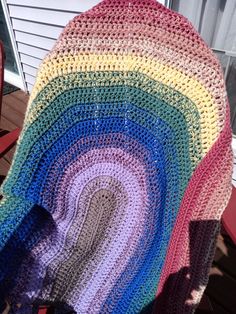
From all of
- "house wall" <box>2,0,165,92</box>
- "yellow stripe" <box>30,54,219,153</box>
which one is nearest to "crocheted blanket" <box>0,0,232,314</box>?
"yellow stripe" <box>30,54,219,153</box>

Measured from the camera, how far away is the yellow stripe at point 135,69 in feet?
A: 1.81

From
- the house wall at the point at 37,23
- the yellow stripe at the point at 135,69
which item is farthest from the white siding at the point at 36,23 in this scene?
the yellow stripe at the point at 135,69

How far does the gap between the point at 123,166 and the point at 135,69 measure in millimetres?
226

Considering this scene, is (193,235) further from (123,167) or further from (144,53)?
(144,53)

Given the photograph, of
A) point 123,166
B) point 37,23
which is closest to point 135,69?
point 123,166

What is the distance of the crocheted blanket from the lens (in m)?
0.56

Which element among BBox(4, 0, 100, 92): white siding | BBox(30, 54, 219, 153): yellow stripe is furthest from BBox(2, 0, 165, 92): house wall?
BBox(30, 54, 219, 153): yellow stripe

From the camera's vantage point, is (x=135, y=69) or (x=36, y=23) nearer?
Result: (x=135, y=69)

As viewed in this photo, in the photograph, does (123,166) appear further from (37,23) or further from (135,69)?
(37,23)

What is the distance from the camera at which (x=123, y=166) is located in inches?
27.5

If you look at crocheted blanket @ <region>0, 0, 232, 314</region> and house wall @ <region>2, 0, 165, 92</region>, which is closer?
crocheted blanket @ <region>0, 0, 232, 314</region>

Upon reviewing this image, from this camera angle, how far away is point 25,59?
9.16 feet

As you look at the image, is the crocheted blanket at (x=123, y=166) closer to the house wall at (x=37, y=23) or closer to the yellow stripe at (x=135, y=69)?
the yellow stripe at (x=135, y=69)

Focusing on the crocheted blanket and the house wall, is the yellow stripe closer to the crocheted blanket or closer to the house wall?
the crocheted blanket
